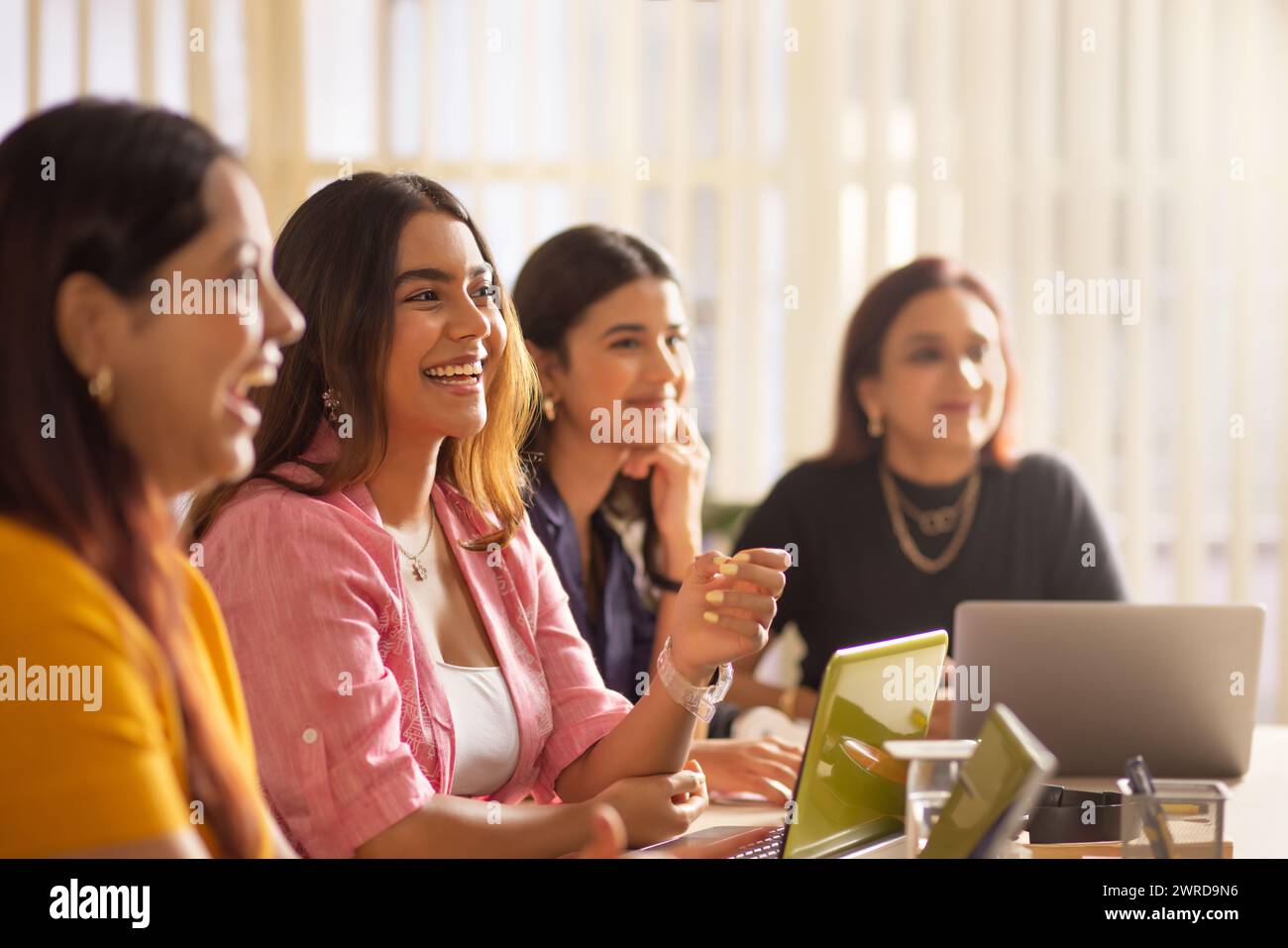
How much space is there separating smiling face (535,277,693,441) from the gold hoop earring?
149cm

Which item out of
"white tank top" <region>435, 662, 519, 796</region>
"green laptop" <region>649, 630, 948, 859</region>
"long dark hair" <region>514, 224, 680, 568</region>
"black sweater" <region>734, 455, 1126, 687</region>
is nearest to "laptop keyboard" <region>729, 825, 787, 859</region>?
"green laptop" <region>649, 630, 948, 859</region>

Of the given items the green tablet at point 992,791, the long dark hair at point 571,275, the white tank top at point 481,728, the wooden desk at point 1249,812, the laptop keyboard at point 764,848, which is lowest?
the wooden desk at point 1249,812

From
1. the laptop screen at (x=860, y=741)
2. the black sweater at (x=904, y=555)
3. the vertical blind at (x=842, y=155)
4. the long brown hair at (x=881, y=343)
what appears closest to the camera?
the laptop screen at (x=860, y=741)

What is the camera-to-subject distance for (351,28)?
13.2 ft

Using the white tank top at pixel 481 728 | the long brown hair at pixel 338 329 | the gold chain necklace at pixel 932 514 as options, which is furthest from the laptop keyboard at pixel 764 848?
the gold chain necklace at pixel 932 514

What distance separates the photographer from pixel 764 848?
59.9 inches

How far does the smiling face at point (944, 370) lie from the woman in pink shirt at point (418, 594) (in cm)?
116

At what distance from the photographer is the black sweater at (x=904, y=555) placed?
2715 millimetres

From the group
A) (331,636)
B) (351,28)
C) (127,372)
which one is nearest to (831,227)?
(351,28)

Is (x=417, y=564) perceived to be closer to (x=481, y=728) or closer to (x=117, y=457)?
(x=481, y=728)

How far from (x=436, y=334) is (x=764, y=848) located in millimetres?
755

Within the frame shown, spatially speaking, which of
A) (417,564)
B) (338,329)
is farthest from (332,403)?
(417,564)

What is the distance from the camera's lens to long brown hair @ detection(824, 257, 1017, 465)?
2.83 meters

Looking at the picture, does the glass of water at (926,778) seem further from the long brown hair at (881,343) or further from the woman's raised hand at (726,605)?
the long brown hair at (881,343)
